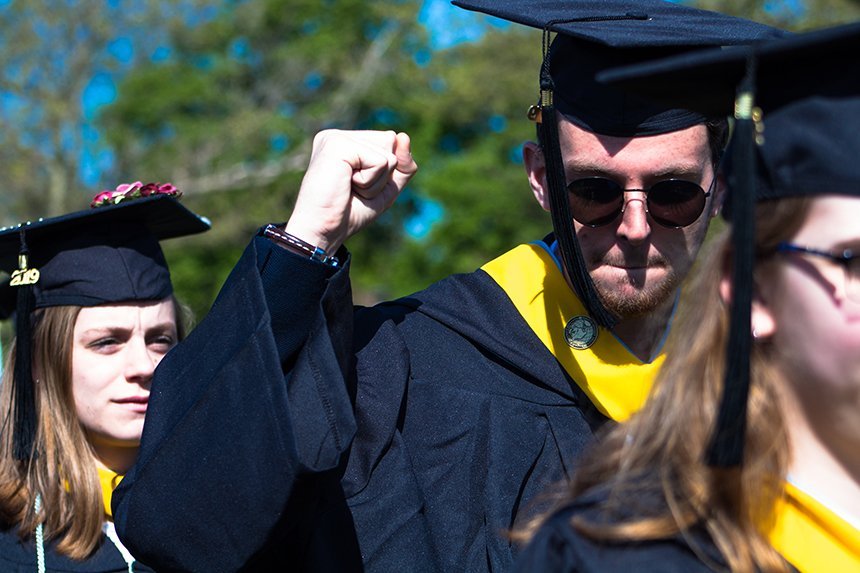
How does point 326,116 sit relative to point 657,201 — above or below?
above

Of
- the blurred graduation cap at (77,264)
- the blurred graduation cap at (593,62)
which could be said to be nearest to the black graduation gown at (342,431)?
the blurred graduation cap at (593,62)

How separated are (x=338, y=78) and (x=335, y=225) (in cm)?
2039

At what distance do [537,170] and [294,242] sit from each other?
0.88 m

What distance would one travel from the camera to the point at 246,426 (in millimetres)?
2275

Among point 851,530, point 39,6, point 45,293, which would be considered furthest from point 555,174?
point 39,6

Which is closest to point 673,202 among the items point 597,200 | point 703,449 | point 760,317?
point 597,200

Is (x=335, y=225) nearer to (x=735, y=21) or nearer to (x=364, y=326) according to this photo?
(x=364, y=326)

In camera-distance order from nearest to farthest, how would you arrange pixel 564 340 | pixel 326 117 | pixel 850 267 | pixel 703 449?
1. pixel 850 267
2. pixel 703 449
3. pixel 564 340
4. pixel 326 117

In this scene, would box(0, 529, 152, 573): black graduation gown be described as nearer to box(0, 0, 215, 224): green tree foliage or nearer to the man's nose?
the man's nose

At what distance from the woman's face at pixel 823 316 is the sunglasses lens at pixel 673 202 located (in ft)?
3.45

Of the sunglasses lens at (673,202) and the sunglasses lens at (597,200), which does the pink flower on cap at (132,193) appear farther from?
the sunglasses lens at (673,202)

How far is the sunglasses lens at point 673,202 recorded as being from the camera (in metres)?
2.73

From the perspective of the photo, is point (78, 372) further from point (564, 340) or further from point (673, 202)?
point (673, 202)

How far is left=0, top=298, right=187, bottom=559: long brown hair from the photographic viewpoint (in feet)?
11.1
